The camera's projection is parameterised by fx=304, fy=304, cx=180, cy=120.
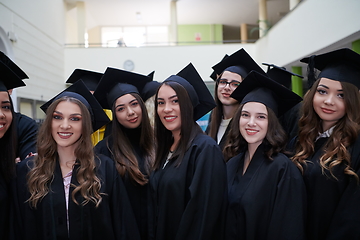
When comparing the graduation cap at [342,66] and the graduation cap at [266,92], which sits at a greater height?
the graduation cap at [342,66]

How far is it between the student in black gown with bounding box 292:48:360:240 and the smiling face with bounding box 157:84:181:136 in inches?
37.4

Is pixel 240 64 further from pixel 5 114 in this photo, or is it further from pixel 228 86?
pixel 5 114

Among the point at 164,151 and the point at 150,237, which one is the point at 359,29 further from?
the point at 150,237

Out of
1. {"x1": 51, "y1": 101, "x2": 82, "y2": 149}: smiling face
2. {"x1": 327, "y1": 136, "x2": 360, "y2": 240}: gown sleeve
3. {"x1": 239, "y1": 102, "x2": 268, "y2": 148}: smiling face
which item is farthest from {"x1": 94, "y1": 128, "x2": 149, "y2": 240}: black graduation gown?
{"x1": 327, "y1": 136, "x2": 360, "y2": 240}: gown sleeve

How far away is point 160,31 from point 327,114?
14949 mm

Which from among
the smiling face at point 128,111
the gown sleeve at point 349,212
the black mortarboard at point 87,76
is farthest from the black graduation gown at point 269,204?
the black mortarboard at point 87,76

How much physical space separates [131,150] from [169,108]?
2.10 feet

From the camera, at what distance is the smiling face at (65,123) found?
218 cm

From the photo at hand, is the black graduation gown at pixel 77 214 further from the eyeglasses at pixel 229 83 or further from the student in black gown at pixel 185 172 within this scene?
the eyeglasses at pixel 229 83

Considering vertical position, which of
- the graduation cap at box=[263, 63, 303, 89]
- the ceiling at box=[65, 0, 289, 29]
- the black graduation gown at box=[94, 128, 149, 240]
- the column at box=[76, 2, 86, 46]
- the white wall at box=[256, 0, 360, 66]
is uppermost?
the ceiling at box=[65, 0, 289, 29]

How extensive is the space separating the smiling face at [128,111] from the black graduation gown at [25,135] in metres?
0.92

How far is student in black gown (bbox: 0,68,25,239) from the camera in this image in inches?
86.3

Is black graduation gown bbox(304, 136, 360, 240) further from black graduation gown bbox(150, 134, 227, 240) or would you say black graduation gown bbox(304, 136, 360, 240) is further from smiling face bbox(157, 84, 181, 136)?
smiling face bbox(157, 84, 181, 136)

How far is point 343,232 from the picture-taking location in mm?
1954
